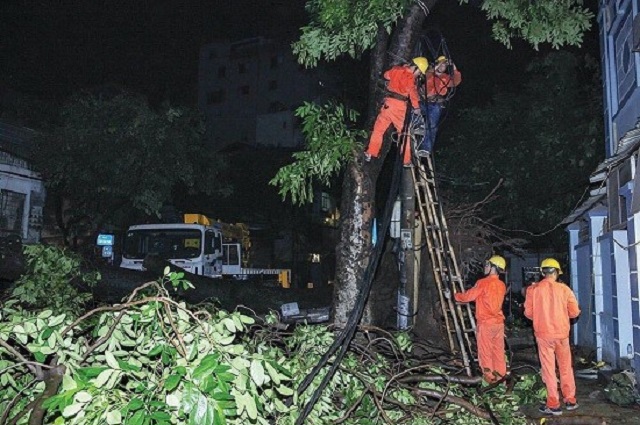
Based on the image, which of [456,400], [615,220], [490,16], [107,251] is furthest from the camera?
[107,251]

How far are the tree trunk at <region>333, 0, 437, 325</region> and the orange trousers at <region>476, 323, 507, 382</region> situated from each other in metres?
2.55

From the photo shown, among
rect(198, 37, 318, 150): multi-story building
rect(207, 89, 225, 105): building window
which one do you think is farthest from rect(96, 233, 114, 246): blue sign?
rect(207, 89, 225, 105): building window

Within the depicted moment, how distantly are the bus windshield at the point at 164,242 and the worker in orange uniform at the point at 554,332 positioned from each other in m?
9.36

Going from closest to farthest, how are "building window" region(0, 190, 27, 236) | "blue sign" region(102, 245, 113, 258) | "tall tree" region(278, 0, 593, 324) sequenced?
"tall tree" region(278, 0, 593, 324) → "blue sign" region(102, 245, 113, 258) → "building window" region(0, 190, 27, 236)

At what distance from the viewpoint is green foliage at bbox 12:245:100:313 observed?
638 centimetres

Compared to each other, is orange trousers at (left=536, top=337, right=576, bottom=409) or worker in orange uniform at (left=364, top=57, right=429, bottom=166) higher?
worker in orange uniform at (left=364, top=57, right=429, bottom=166)

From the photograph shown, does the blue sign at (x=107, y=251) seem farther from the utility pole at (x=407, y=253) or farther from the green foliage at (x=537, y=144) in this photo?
the utility pole at (x=407, y=253)

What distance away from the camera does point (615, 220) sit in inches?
335

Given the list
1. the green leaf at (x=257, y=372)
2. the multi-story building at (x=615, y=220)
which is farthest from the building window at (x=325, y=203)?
the green leaf at (x=257, y=372)

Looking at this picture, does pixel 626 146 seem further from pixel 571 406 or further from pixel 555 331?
pixel 571 406

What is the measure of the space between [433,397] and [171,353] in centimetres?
308

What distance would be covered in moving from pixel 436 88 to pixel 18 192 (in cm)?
1555

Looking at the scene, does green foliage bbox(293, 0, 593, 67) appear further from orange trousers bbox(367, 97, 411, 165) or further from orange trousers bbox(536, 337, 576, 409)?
orange trousers bbox(536, 337, 576, 409)

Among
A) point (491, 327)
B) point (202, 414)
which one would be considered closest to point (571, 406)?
point (491, 327)
